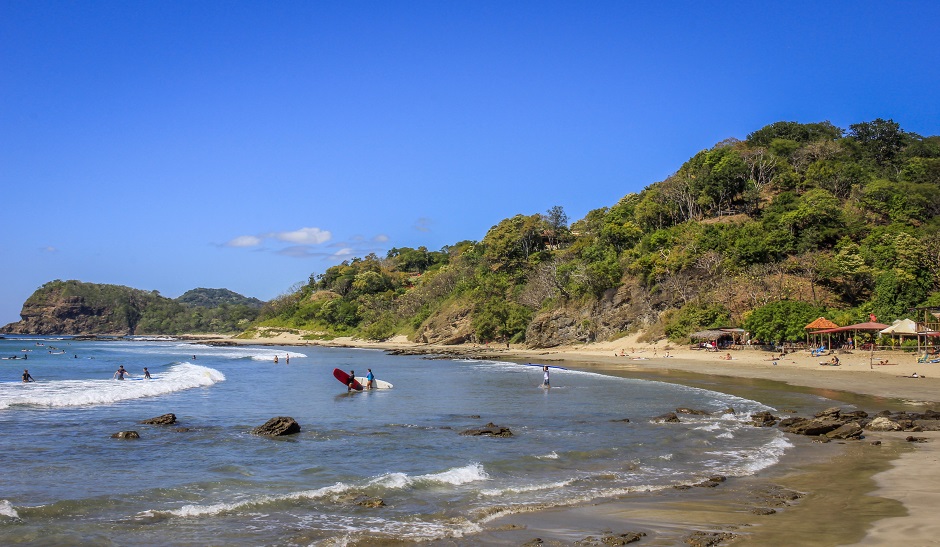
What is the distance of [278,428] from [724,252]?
51.4 meters

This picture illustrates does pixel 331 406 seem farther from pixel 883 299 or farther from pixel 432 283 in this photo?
pixel 432 283

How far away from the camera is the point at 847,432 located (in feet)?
57.7

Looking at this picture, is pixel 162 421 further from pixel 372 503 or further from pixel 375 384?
pixel 375 384

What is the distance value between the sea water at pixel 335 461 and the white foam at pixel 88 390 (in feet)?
0.77

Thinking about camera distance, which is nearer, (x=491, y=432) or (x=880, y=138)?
(x=491, y=432)

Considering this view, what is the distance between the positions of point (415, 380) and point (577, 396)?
13.2 meters

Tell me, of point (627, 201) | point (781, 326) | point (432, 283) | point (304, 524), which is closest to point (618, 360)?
point (781, 326)

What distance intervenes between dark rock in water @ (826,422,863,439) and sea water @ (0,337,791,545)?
1.49m

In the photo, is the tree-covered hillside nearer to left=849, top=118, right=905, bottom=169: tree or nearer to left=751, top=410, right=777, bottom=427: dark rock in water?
left=849, top=118, right=905, bottom=169: tree

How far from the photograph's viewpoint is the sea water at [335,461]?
10758 millimetres

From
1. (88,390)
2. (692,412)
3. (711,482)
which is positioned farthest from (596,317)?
(711,482)

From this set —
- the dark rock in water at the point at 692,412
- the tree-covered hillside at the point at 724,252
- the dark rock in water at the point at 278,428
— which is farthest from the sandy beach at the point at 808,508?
the tree-covered hillside at the point at 724,252

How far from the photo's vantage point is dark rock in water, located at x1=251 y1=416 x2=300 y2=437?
63.0 ft

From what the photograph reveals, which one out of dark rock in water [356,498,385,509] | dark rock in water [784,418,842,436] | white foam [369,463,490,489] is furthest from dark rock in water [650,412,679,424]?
dark rock in water [356,498,385,509]
